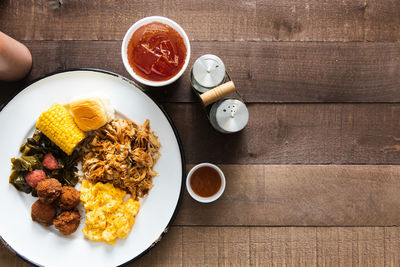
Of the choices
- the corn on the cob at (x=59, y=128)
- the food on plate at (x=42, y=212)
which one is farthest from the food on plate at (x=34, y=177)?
the corn on the cob at (x=59, y=128)

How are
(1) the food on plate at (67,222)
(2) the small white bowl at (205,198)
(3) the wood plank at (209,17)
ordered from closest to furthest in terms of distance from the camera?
(1) the food on plate at (67,222)
(2) the small white bowl at (205,198)
(3) the wood plank at (209,17)

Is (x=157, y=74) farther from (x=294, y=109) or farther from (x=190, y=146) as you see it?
(x=294, y=109)

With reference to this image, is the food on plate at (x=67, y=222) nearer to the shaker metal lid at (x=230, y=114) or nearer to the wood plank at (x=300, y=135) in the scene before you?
the wood plank at (x=300, y=135)

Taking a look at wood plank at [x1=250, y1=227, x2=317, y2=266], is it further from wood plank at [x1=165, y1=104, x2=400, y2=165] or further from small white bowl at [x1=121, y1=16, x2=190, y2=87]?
small white bowl at [x1=121, y1=16, x2=190, y2=87]

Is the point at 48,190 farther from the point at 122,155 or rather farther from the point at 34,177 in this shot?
the point at 122,155

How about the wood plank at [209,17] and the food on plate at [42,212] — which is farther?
the wood plank at [209,17]

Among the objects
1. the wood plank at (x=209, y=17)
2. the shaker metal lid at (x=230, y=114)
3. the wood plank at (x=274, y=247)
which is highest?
the wood plank at (x=209, y=17)

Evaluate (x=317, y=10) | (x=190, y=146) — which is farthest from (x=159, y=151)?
(x=317, y=10)

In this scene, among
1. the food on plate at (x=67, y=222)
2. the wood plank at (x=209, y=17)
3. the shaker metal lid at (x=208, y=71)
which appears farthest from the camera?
the wood plank at (x=209, y=17)
